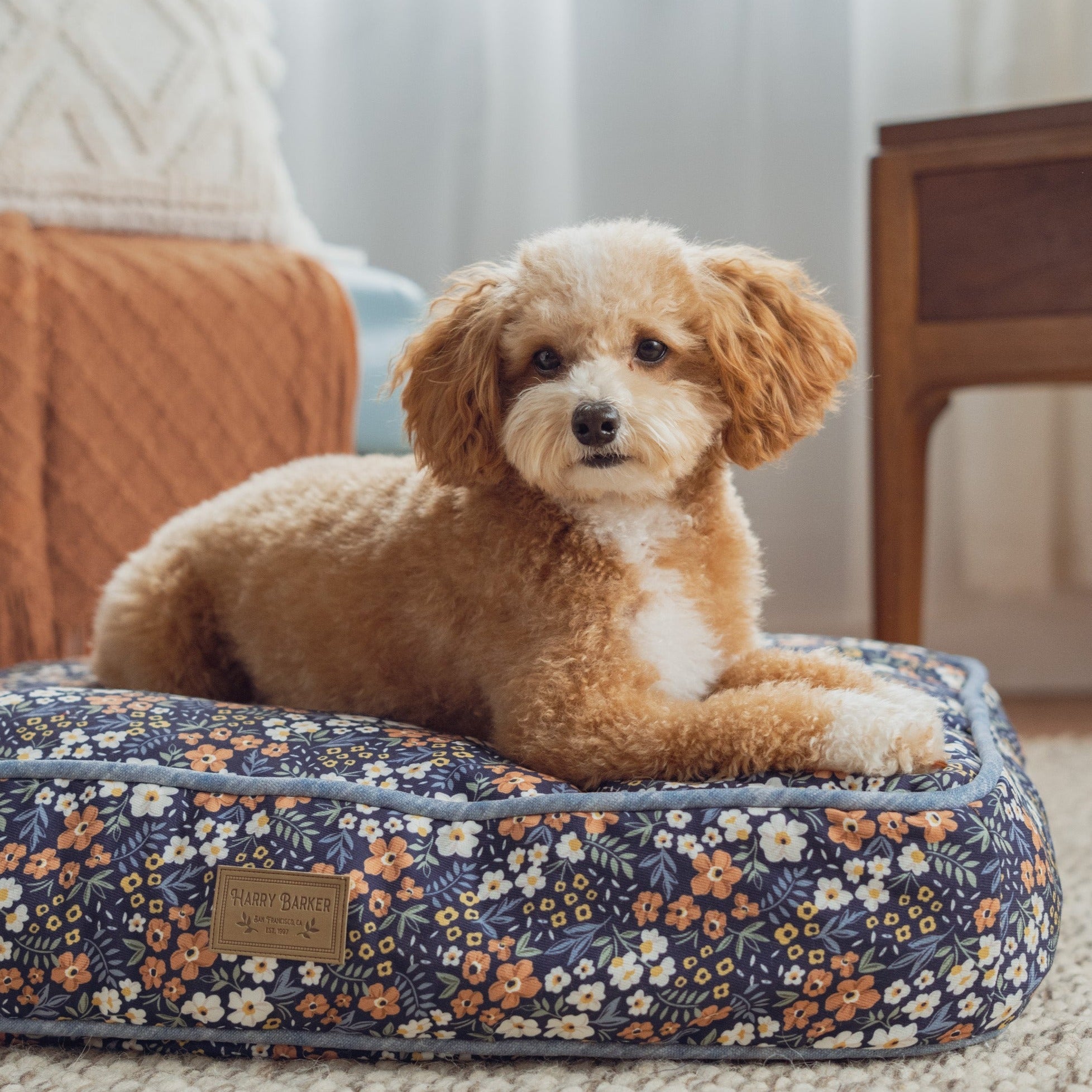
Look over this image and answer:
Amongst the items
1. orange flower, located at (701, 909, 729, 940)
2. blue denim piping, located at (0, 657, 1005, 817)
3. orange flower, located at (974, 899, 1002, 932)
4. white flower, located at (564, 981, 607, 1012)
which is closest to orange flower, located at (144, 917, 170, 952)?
blue denim piping, located at (0, 657, 1005, 817)

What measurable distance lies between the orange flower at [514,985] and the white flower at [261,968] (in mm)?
175

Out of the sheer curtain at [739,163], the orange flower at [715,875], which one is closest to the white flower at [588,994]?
the orange flower at [715,875]

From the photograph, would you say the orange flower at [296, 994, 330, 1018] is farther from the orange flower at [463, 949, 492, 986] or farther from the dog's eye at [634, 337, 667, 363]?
the dog's eye at [634, 337, 667, 363]

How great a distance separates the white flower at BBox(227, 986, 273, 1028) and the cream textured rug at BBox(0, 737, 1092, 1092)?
0.14ft

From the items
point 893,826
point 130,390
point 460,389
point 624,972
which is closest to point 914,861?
point 893,826

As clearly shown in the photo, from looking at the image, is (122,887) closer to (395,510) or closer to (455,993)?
(455,993)

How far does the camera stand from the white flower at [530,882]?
3.16 feet

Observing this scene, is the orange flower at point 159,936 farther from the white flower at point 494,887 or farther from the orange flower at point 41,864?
the white flower at point 494,887

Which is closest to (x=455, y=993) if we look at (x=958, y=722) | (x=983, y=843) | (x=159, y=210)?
(x=983, y=843)

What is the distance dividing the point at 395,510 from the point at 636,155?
1582 mm

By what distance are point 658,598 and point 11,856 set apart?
0.61 meters

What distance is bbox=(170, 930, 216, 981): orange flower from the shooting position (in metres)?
0.96

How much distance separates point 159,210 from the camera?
6.27ft

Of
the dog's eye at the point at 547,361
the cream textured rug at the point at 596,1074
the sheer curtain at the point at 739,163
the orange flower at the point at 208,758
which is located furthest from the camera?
the sheer curtain at the point at 739,163
